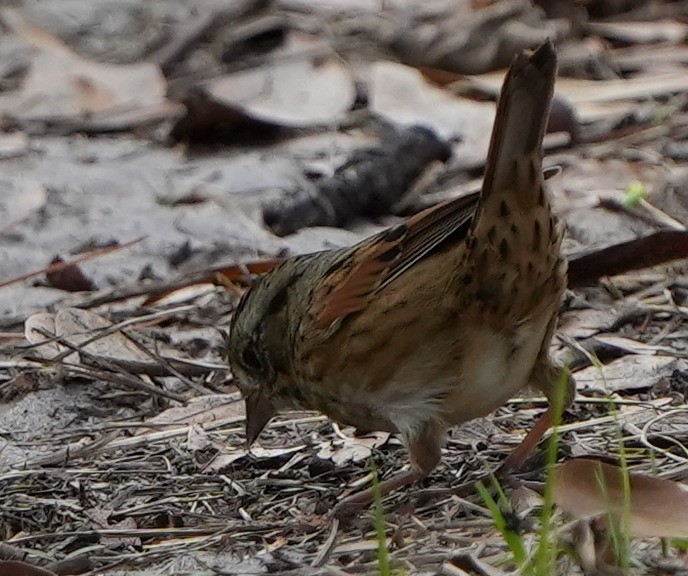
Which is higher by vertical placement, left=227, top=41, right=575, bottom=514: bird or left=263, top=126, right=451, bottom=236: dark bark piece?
left=227, top=41, right=575, bottom=514: bird

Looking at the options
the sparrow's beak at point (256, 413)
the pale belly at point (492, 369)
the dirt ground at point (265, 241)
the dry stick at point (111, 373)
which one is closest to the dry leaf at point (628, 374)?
the dirt ground at point (265, 241)

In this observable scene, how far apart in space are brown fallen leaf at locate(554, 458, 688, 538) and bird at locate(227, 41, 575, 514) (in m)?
0.20

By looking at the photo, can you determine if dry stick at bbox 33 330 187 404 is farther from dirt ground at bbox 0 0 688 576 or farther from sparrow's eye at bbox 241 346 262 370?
sparrow's eye at bbox 241 346 262 370

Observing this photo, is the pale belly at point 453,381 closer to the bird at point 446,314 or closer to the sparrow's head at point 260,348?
the bird at point 446,314

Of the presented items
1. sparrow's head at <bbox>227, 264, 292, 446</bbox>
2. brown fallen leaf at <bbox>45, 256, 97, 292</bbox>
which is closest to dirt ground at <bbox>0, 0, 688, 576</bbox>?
brown fallen leaf at <bbox>45, 256, 97, 292</bbox>

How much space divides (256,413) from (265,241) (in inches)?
77.0

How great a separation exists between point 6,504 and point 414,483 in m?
1.01

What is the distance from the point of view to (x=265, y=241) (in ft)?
19.7

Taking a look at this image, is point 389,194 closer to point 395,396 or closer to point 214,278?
point 214,278

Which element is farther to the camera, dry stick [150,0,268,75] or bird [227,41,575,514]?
dry stick [150,0,268,75]

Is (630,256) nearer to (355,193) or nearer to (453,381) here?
(453,381)

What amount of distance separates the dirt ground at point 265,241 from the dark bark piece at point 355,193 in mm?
12

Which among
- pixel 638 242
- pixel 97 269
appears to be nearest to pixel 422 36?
pixel 97 269

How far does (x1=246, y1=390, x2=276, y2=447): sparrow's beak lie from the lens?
13.5 ft
